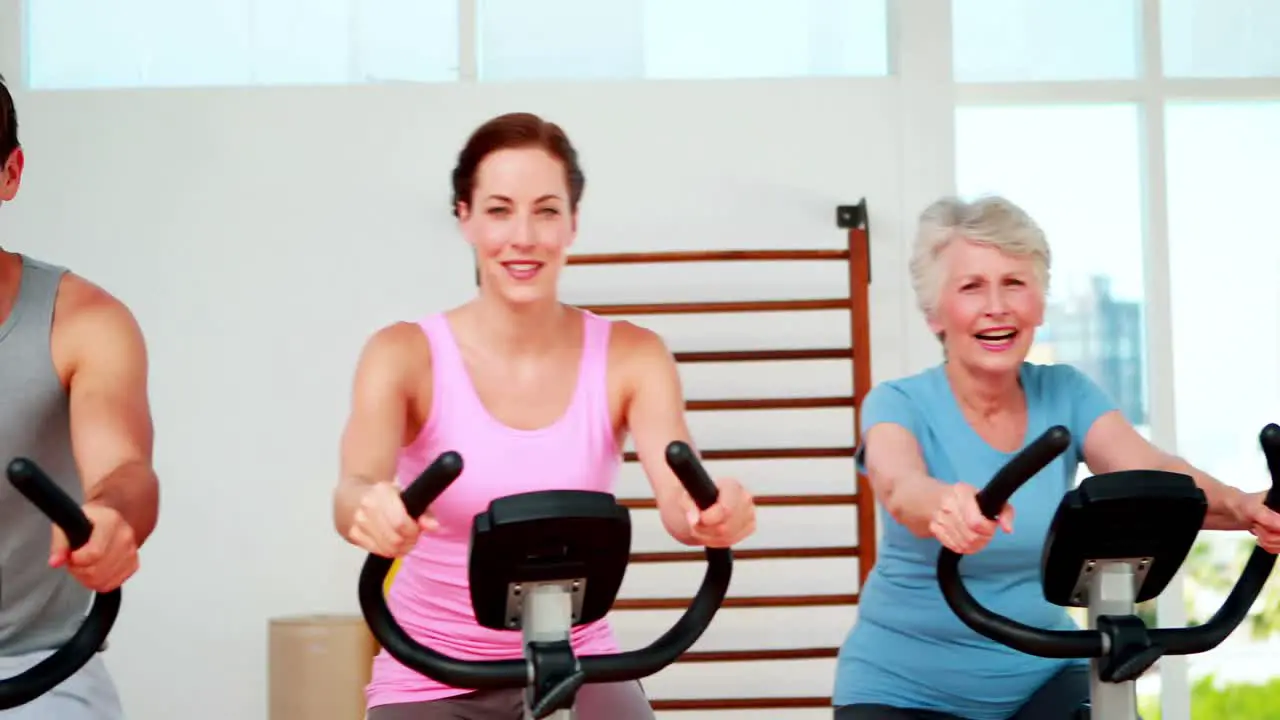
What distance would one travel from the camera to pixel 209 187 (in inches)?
164

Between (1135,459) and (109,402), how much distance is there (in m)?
1.41

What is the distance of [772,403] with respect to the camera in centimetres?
405

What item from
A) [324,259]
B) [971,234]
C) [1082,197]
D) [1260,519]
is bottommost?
[1260,519]

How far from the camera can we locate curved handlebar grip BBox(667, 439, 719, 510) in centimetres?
135

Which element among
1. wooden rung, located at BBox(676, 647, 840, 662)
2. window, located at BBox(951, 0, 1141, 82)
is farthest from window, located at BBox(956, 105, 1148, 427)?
wooden rung, located at BBox(676, 647, 840, 662)

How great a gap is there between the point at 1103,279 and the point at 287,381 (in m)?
2.44

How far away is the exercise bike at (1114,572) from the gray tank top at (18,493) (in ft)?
3.55

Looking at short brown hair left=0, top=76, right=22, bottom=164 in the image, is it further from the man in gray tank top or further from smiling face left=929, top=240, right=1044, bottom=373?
smiling face left=929, top=240, right=1044, bottom=373

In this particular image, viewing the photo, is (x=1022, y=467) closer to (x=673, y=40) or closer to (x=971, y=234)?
(x=971, y=234)

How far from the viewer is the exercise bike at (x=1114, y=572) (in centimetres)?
155

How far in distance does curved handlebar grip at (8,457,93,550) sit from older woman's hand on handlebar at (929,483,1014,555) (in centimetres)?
89

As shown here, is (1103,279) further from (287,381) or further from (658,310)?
(287,381)

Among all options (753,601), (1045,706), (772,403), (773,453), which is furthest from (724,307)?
(1045,706)

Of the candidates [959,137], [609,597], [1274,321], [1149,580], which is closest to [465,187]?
[609,597]
